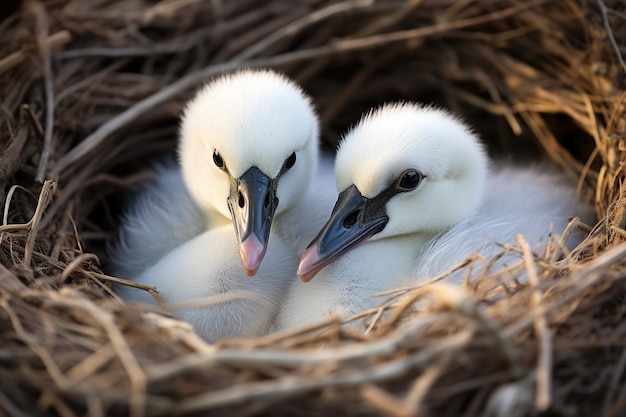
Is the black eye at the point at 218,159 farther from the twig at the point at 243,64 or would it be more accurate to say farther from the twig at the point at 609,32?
the twig at the point at 609,32

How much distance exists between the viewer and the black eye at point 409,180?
1983 mm

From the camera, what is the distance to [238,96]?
205 centimetres

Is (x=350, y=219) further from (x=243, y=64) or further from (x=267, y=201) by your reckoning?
(x=243, y=64)

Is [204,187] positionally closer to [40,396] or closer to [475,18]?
[40,396]

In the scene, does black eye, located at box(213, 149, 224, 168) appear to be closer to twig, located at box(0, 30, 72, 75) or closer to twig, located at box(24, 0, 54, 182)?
twig, located at box(24, 0, 54, 182)

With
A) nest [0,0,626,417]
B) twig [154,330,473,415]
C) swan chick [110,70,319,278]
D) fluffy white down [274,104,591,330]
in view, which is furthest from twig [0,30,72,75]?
twig [154,330,473,415]

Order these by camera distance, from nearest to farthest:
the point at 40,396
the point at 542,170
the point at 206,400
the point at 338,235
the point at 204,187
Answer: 1. the point at 206,400
2. the point at 40,396
3. the point at 338,235
4. the point at 204,187
5. the point at 542,170

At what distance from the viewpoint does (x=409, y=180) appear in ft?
6.57

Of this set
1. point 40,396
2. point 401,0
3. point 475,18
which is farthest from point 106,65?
point 40,396

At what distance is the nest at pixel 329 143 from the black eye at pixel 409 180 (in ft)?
1.07

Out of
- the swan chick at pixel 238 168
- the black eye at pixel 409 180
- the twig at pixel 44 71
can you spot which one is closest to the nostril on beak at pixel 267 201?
the swan chick at pixel 238 168

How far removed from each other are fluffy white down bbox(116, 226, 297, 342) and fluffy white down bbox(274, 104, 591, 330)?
0.23ft

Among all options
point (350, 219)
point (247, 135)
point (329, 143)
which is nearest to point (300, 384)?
point (350, 219)

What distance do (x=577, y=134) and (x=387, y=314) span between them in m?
1.37
